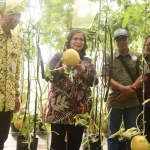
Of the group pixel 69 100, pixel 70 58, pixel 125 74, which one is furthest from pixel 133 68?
pixel 70 58

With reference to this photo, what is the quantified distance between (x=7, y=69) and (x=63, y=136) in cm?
63

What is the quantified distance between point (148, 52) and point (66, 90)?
821 millimetres

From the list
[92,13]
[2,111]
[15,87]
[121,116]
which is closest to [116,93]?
[121,116]

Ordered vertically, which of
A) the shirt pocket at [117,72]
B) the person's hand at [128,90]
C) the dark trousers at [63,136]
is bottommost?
the dark trousers at [63,136]

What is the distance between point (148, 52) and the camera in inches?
87.0

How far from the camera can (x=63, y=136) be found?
6.09ft

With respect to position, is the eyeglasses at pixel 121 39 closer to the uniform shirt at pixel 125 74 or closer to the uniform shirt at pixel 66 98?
the uniform shirt at pixel 125 74

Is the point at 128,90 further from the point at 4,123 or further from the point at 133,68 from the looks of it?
the point at 4,123

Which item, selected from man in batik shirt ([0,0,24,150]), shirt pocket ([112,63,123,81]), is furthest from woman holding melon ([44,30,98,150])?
shirt pocket ([112,63,123,81])

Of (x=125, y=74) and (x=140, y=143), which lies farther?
(x=125, y=74)

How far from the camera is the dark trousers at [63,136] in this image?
185 cm

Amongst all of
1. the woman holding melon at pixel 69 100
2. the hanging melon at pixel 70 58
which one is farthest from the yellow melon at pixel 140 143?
the hanging melon at pixel 70 58

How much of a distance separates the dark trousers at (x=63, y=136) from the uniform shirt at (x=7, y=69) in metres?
0.39

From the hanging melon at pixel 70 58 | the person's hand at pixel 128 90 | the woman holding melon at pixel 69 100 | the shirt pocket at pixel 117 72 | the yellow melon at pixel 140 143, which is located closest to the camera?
the hanging melon at pixel 70 58
